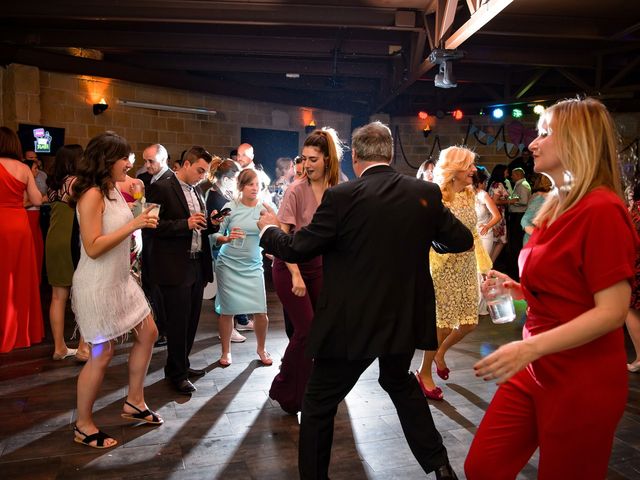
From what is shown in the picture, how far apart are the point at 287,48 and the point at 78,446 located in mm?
6663

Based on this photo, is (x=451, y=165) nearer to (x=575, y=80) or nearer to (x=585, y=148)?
(x=585, y=148)

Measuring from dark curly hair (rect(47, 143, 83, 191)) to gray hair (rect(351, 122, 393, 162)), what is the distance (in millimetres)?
2440

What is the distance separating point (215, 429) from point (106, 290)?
919 millimetres

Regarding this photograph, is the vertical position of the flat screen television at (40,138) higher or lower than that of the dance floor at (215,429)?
higher

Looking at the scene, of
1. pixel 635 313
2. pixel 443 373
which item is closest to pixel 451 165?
pixel 443 373

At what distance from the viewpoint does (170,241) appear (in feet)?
10.7

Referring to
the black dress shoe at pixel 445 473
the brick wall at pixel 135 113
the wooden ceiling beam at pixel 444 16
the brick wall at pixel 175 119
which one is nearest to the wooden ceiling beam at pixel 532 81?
the brick wall at pixel 175 119

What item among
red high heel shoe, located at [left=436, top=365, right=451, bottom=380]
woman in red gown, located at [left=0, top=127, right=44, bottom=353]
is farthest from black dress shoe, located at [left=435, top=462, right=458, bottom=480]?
woman in red gown, located at [left=0, top=127, right=44, bottom=353]

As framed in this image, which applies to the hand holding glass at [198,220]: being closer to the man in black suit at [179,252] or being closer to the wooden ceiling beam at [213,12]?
the man in black suit at [179,252]

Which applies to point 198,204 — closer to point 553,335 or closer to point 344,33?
point 553,335

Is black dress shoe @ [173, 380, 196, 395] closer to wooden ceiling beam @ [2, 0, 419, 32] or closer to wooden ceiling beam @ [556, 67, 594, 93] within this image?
wooden ceiling beam @ [2, 0, 419, 32]

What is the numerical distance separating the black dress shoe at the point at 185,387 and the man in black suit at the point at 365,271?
146 centimetres

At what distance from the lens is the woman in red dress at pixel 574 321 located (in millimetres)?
1326

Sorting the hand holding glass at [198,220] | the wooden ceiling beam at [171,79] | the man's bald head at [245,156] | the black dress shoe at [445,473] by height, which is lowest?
the black dress shoe at [445,473]
